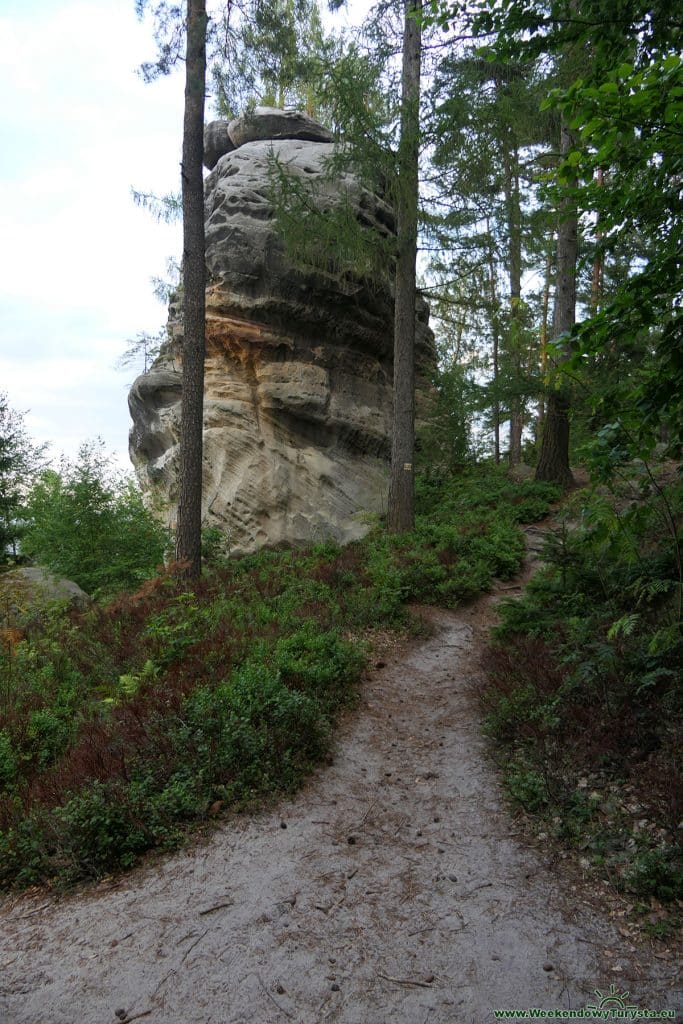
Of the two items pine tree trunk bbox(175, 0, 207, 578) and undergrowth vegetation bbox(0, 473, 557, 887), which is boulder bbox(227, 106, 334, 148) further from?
undergrowth vegetation bbox(0, 473, 557, 887)

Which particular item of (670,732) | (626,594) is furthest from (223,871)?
(626,594)

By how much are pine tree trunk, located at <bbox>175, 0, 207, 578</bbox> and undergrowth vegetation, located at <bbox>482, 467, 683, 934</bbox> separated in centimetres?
644

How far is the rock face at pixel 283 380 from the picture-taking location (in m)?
15.8

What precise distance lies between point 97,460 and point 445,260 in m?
9.16

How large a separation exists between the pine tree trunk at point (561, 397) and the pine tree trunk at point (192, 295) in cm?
820

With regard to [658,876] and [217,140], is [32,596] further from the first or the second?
[217,140]

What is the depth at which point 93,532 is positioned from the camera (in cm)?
1323

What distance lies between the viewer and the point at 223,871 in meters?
4.53

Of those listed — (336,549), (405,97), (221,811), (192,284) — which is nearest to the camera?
(221,811)

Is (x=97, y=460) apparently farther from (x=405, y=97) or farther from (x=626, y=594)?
(x=626, y=594)

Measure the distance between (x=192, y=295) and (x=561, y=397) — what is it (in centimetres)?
870

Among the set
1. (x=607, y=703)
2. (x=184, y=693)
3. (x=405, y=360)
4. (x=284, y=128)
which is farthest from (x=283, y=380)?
(x=607, y=703)

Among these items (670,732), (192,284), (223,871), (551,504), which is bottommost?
(223,871)

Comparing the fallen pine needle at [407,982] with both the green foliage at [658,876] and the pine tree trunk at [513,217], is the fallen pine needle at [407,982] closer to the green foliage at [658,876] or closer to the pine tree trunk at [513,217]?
the green foliage at [658,876]
